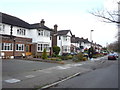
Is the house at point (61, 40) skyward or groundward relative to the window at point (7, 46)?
skyward

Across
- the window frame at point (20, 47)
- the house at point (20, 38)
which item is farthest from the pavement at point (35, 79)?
the window frame at point (20, 47)

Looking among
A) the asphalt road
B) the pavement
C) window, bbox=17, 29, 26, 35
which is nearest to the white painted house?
Result: window, bbox=17, 29, 26, 35

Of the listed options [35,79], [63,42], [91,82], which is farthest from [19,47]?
[91,82]

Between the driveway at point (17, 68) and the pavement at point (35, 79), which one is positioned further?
the driveway at point (17, 68)

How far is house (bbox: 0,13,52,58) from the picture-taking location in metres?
26.3

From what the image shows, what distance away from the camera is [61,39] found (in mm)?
44500

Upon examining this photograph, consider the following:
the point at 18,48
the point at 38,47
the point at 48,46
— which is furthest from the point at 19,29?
the point at 48,46

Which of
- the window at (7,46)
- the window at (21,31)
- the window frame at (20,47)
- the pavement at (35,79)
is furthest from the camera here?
the window at (21,31)

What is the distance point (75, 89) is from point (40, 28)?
84.7 ft

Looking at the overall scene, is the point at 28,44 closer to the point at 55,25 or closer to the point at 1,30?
the point at 1,30

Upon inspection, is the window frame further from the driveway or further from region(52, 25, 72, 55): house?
region(52, 25, 72, 55): house

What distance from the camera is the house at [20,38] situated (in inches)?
1035

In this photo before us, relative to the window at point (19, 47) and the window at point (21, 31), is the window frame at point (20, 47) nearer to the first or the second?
the window at point (19, 47)

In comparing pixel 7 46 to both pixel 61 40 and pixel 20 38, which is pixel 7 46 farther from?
pixel 61 40
